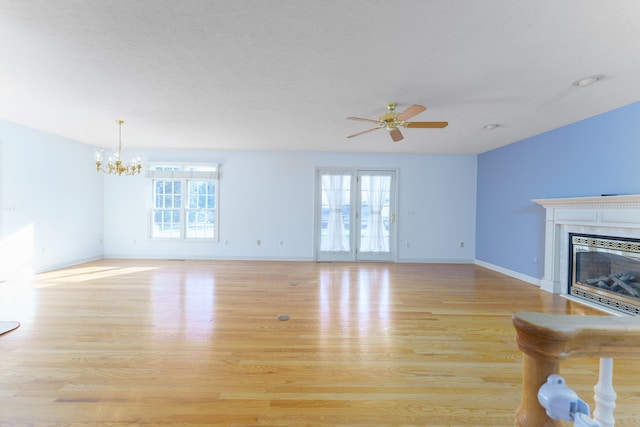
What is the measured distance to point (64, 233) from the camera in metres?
5.64

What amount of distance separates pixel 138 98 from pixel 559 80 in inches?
182

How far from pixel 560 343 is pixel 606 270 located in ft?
14.8

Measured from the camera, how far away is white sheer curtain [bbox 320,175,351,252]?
22.1 feet

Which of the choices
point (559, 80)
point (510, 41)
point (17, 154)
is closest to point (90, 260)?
point (17, 154)

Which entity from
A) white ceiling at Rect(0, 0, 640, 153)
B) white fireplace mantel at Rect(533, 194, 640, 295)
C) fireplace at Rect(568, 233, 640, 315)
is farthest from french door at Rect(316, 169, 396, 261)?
fireplace at Rect(568, 233, 640, 315)

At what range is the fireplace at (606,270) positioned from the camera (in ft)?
11.1

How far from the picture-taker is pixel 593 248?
3.86m

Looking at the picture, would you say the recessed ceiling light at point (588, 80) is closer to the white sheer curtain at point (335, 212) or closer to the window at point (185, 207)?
the white sheer curtain at point (335, 212)

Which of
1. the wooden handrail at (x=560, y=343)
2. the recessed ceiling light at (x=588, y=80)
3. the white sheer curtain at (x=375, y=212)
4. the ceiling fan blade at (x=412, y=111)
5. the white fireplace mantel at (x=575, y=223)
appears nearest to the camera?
the wooden handrail at (x=560, y=343)

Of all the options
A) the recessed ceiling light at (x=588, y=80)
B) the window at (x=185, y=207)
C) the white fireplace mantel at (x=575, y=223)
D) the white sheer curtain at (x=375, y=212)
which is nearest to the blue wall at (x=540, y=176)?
the white fireplace mantel at (x=575, y=223)

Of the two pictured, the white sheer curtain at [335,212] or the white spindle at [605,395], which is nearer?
the white spindle at [605,395]

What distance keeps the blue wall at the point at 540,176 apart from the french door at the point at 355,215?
2.04 meters

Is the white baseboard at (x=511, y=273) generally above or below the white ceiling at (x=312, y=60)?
below

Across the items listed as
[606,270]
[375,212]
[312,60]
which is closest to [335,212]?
[375,212]
